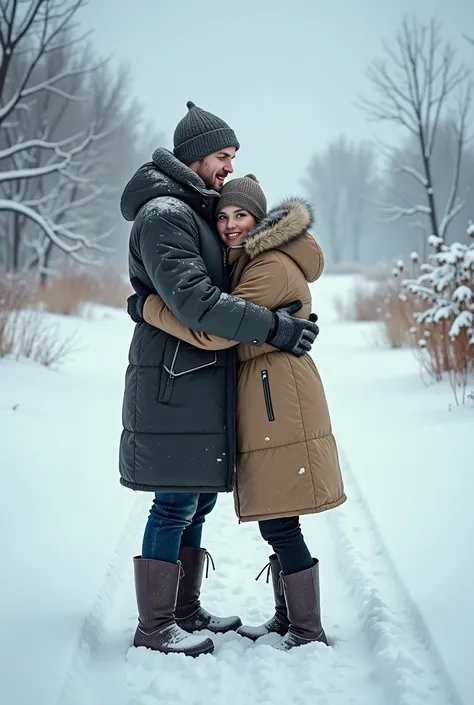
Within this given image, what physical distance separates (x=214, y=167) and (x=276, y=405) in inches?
37.6

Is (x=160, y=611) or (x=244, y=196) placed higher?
(x=244, y=196)

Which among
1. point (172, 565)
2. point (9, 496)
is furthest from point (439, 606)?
point (9, 496)

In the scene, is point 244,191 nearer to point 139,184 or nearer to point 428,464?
point 139,184

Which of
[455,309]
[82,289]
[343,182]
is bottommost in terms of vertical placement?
[82,289]

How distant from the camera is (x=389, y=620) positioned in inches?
106

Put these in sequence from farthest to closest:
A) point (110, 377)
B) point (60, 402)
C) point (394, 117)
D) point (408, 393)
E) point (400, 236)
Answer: point (400, 236) → point (394, 117) → point (110, 377) → point (408, 393) → point (60, 402)

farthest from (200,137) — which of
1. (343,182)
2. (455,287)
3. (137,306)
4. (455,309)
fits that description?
(343,182)

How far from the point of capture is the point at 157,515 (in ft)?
8.27

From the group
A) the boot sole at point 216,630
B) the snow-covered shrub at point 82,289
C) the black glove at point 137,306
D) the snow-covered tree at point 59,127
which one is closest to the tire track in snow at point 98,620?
the boot sole at point 216,630

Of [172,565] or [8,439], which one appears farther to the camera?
[8,439]

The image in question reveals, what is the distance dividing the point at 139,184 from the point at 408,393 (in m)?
5.00

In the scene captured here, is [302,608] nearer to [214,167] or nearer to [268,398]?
[268,398]

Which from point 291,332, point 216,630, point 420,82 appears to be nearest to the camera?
point 291,332

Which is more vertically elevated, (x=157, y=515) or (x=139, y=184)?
(x=139, y=184)
